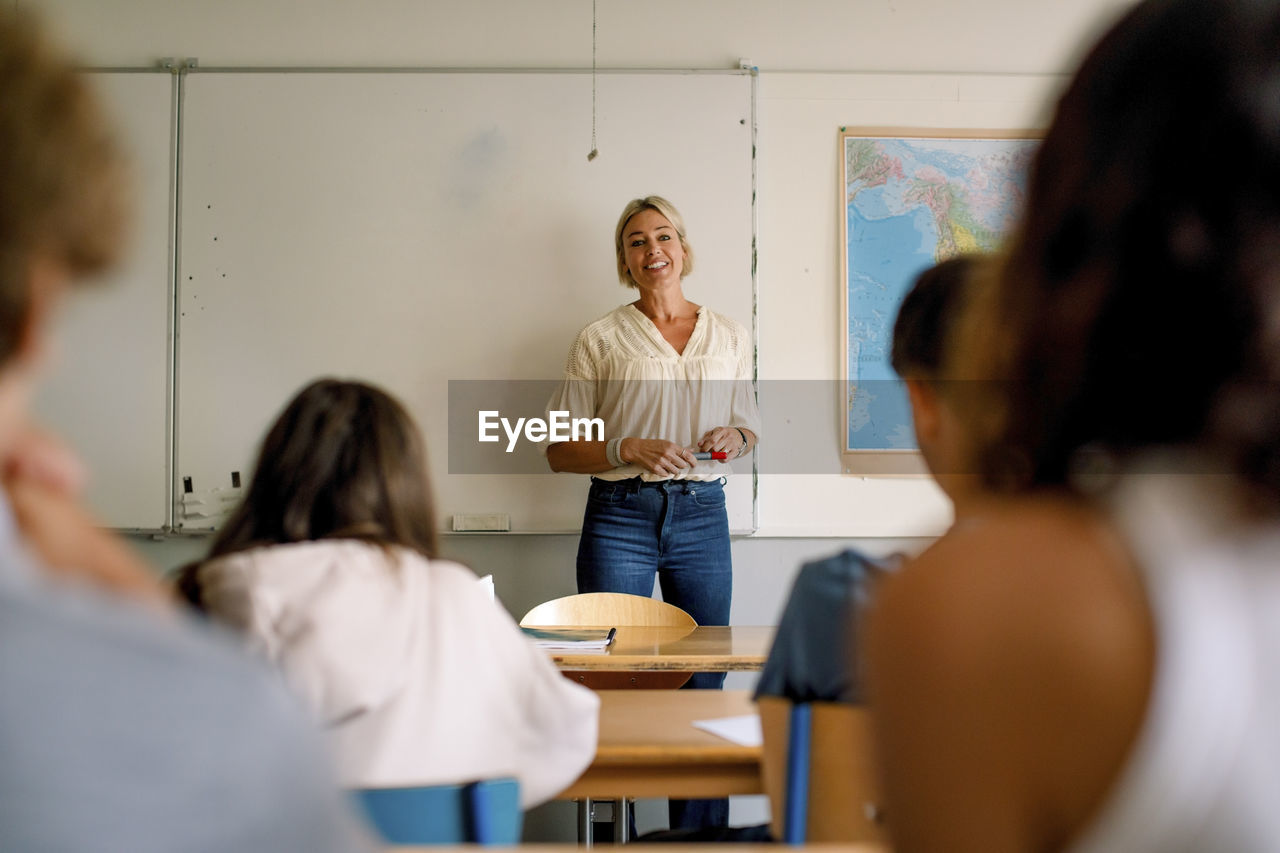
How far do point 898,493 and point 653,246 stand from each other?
4.39ft

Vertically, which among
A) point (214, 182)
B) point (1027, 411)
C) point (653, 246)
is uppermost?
point (214, 182)

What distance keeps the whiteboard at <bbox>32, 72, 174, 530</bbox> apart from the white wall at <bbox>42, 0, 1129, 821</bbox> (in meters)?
0.18

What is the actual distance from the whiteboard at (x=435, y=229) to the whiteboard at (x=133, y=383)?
0.09 meters

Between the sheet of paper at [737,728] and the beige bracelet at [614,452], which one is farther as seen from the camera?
the beige bracelet at [614,452]

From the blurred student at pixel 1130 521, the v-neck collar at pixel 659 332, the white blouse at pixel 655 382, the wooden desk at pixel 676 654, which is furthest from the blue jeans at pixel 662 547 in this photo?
the blurred student at pixel 1130 521

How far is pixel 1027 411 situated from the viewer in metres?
0.48

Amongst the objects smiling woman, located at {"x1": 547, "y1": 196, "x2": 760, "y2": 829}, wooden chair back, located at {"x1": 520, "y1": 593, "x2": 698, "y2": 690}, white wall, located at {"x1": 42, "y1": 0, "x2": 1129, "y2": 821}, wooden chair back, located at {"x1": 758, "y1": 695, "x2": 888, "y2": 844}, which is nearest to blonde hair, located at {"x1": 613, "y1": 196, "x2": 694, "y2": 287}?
smiling woman, located at {"x1": 547, "y1": 196, "x2": 760, "y2": 829}

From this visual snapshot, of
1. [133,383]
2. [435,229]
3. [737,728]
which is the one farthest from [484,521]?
[737,728]

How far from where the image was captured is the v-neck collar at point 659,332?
3.38m

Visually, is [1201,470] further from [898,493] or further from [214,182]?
[214,182]

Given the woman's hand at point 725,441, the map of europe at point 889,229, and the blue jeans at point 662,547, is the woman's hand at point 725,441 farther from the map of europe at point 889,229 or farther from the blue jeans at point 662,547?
the map of europe at point 889,229

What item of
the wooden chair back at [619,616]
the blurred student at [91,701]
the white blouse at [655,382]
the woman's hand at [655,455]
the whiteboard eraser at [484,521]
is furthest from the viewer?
the whiteboard eraser at [484,521]

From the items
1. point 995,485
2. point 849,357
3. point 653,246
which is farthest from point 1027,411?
point 849,357

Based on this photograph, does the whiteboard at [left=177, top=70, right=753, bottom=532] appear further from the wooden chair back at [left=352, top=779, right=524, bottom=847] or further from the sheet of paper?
the wooden chair back at [left=352, top=779, right=524, bottom=847]
